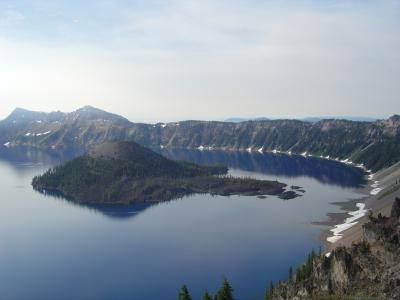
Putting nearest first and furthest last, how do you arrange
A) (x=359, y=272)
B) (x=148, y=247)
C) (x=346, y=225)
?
(x=359, y=272)
(x=148, y=247)
(x=346, y=225)

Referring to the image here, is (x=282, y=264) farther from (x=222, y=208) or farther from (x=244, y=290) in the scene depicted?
(x=222, y=208)

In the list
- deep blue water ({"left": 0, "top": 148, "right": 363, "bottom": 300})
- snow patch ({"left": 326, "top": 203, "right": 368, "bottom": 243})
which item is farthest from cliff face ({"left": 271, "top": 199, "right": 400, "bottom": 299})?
snow patch ({"left": 326, "top": 203, "right": 368, "bottom": 243})

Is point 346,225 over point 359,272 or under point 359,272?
under

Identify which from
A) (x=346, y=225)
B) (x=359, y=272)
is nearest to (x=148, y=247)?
(x=346, y=225)

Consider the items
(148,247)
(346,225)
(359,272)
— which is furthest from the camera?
(346,225)

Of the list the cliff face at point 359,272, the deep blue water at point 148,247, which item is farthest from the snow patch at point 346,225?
the cliff face at point 359,272

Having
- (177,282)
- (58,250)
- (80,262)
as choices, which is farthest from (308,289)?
(58,250)

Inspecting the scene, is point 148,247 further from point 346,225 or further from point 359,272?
point 359,272
